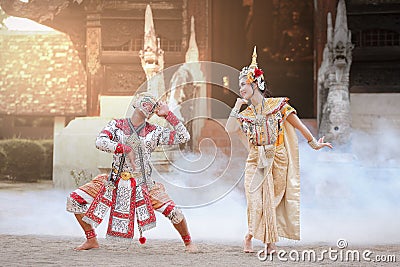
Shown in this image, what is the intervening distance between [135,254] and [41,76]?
653 cm

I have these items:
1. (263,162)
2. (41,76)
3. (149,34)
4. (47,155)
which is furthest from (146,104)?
(47,155)

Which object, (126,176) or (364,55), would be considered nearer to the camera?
(126,176)

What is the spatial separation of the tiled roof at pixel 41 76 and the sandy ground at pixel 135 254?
16.8ft

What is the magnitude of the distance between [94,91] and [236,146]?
2573 millimetres

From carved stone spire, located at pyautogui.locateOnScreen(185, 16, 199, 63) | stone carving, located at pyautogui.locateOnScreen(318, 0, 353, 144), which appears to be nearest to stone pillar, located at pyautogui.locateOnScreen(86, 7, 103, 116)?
carved stone spire, located at pyautogui.locateOnScreen(185, 16, 199, 63)

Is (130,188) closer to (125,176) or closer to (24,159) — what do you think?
(125,176)

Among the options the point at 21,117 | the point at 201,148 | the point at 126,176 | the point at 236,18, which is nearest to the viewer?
the point at 126,176

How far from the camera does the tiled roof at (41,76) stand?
9945 mm

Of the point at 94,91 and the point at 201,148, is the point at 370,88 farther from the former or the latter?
the point at 94,91

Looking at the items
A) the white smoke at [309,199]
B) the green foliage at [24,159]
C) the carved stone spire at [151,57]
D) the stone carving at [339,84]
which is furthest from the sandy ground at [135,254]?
the green foliage at [24,159]

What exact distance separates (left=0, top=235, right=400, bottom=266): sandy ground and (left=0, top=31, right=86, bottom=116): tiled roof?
5.11 meters

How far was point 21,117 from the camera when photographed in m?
10.7

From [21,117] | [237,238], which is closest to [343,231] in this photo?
[237,238]

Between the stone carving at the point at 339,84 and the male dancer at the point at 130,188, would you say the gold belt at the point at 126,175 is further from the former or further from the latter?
the stone carving at the point at 339,84
